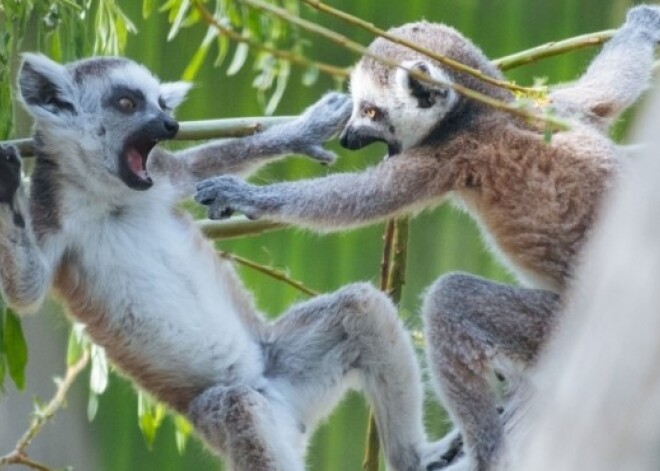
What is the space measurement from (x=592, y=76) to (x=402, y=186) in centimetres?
107

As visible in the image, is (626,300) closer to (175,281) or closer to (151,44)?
(175,281)

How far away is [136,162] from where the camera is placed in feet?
16.8

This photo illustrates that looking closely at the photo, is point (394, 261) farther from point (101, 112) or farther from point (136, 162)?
point (101, 112)

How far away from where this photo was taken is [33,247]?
460 centimetres

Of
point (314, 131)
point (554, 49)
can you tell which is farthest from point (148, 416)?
point (554, 49)

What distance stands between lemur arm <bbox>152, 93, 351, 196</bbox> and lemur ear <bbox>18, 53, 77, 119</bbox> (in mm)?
424

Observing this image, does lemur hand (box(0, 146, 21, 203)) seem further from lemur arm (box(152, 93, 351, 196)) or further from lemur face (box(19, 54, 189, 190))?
lemur arm (box(152, 93, 351, 196))

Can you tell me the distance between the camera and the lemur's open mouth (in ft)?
16.3

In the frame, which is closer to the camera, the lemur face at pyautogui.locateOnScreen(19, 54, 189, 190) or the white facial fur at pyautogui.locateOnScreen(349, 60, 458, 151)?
the lemur face at pyautogui.locateOnScreen(19, 54, 189, 190)

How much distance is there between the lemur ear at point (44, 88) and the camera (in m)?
5.01

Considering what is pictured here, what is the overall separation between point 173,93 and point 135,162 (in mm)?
486

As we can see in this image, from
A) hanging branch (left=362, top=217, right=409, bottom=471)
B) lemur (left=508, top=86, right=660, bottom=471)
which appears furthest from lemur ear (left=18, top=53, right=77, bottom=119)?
lemur (left=508, top=86, right=660, bottom=471)

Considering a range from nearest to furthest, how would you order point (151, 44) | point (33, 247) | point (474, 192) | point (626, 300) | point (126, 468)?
1. point (626, 300)
2. point (33, 247)
3. point (474, 192)
4. point (151, 44)
5. point (126, 468)

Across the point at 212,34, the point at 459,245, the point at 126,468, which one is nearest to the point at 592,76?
the point at 212,34
